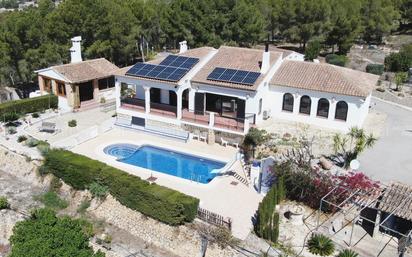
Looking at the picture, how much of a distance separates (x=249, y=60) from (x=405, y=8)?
64471mm

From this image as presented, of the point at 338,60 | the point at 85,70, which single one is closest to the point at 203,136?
the point at 85,70

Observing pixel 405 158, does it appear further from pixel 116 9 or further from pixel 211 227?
pixel 116 9

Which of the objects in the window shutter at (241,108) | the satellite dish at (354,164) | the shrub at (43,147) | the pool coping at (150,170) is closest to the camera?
the satellite dish at (354,164)

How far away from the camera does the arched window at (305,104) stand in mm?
37156

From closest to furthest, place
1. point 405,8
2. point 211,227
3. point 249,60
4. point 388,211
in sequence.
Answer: point 388,211 < point 211,227 < point 249,60 < point 405,8

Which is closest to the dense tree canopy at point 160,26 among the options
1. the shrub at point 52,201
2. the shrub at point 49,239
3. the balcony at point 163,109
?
the balcony at point 163,109

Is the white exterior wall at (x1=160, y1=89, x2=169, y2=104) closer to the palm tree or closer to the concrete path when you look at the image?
the palm tree

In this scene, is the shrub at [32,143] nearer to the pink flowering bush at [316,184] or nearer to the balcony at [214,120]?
the balcony at [214,120]

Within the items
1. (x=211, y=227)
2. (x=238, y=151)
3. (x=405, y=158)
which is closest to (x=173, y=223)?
(x=211, y=227)

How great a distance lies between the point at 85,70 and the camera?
44.5 meters

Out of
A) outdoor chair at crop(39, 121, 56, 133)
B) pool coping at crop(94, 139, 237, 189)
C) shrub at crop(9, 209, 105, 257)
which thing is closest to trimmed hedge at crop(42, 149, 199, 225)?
pool coping at crop(94, 139, 237, 189)

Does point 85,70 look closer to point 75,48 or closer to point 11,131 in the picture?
point 75,48

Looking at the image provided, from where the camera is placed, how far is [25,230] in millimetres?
20938

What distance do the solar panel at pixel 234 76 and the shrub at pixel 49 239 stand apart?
18.8m
